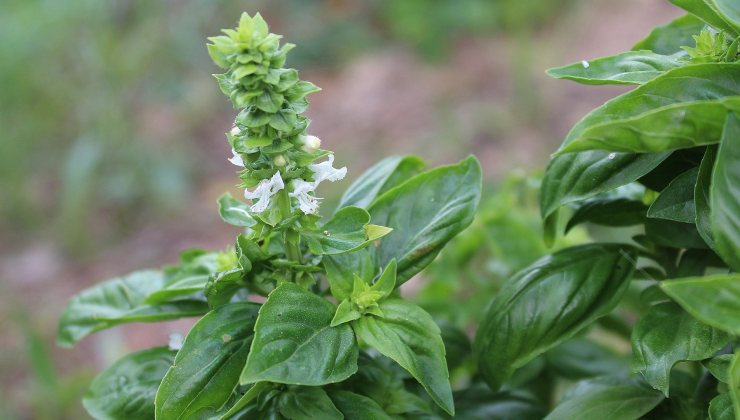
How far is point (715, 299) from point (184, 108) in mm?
3604

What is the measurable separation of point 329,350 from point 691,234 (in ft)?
1.95

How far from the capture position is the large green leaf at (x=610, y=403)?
130 centimetres

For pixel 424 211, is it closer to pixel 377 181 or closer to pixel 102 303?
pixel 377 181

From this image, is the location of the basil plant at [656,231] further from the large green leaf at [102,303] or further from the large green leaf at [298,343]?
the large green leaf at [102,303]

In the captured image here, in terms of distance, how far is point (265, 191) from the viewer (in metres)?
1.16

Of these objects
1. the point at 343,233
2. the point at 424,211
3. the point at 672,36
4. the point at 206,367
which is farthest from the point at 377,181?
the point at 672,36

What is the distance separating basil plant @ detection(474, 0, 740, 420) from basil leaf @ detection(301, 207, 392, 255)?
0.95 ft

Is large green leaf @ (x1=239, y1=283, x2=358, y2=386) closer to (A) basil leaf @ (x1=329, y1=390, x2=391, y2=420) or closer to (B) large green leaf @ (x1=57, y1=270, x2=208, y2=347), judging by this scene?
(A) basil leaf @ (x1=329, y1=390, x2=391, y2=420)

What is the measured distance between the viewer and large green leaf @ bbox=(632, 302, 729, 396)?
1.14 metres

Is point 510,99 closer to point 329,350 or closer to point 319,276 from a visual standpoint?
point 319,276

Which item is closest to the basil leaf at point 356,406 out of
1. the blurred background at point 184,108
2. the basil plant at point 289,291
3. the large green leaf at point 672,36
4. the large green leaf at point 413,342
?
the basil plant at point 289,291

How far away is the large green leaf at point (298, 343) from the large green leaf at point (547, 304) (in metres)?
0.31

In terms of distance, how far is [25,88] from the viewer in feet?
12.8

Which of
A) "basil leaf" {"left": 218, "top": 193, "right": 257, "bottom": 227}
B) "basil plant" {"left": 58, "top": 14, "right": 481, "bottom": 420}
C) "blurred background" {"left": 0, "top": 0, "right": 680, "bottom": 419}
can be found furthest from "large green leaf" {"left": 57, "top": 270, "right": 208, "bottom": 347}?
"blurred background" {"left": 0, "top": 0, "right": 680, "bottom": 419}
